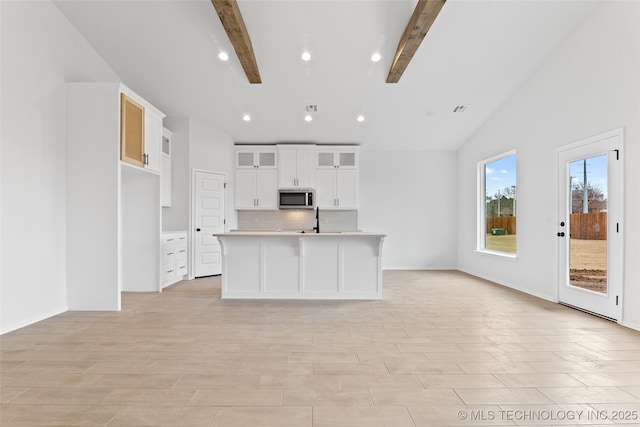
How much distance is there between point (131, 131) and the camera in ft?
13.8

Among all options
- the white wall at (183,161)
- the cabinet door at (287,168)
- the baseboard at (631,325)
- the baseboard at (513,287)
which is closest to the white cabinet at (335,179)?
the cabinet door at (287,168)

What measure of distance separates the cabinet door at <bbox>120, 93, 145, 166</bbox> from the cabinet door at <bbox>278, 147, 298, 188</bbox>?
289cm

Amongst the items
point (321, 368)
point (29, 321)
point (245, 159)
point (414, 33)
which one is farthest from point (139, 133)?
point (321, 368)

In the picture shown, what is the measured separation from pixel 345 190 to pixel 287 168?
1.31 m

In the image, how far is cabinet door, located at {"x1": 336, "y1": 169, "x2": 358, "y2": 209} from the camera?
6918mm

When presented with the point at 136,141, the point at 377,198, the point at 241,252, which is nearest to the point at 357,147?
the point at 377,198

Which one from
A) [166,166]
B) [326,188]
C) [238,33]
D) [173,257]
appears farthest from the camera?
[326,188]

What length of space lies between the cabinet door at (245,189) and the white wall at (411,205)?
2386 millimetres

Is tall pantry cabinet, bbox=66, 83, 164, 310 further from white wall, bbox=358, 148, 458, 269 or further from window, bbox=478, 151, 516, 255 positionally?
window, bbox=478, 151, 516, 255

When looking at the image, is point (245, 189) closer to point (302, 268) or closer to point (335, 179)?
point (335, 179)

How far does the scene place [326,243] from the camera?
4.50 m

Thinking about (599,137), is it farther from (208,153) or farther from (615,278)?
(208,153)

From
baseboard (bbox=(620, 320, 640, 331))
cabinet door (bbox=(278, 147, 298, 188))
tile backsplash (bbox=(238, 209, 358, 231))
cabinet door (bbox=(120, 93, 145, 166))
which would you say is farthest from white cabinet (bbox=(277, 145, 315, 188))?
baseboard (bbox=(620, 320, 640, 331))

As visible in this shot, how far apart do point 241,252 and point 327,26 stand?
126 inches
